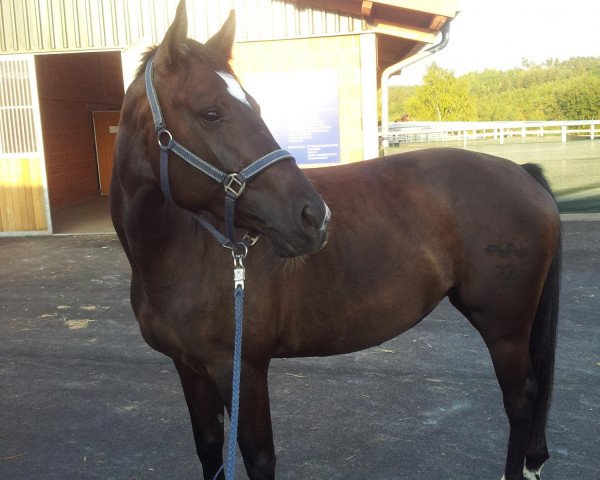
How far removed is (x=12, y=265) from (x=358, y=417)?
6048 mm

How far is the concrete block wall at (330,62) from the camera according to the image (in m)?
8.52

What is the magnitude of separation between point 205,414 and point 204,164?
112cm

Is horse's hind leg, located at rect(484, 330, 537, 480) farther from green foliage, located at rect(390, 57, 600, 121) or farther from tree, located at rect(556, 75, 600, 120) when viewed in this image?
tree, located at rect(556, 75, 600, 120)

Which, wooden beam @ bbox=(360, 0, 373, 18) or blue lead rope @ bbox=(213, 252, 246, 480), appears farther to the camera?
wooden beam @ bbox=(360, 0, 373, 18)

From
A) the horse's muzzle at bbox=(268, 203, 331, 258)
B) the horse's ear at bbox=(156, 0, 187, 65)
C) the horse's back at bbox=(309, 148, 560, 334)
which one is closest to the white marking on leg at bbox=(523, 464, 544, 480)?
the horse's back at bbox=(309, 148, 560, 334)

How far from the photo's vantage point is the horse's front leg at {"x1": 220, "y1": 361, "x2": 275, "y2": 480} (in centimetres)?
203

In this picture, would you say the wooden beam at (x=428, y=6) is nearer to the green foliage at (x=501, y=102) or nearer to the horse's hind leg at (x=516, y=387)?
the horse's hind leg at (x=516, y=387)

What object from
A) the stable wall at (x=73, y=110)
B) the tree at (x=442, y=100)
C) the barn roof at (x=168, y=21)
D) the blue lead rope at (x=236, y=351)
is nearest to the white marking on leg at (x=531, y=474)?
the blue lead rope at (x=236, y=351)

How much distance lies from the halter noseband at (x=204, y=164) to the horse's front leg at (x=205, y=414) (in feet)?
2.40

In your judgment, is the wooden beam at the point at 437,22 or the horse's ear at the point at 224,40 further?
the wooden beam at the point at 437,22

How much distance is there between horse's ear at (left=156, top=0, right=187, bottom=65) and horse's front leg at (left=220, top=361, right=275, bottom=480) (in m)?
1.05

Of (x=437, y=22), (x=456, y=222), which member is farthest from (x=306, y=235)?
(x=437, y=22)

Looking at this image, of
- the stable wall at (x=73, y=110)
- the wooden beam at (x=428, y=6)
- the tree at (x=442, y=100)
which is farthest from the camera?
the tree at (x=442, y=100)

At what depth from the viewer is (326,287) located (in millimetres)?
2184
